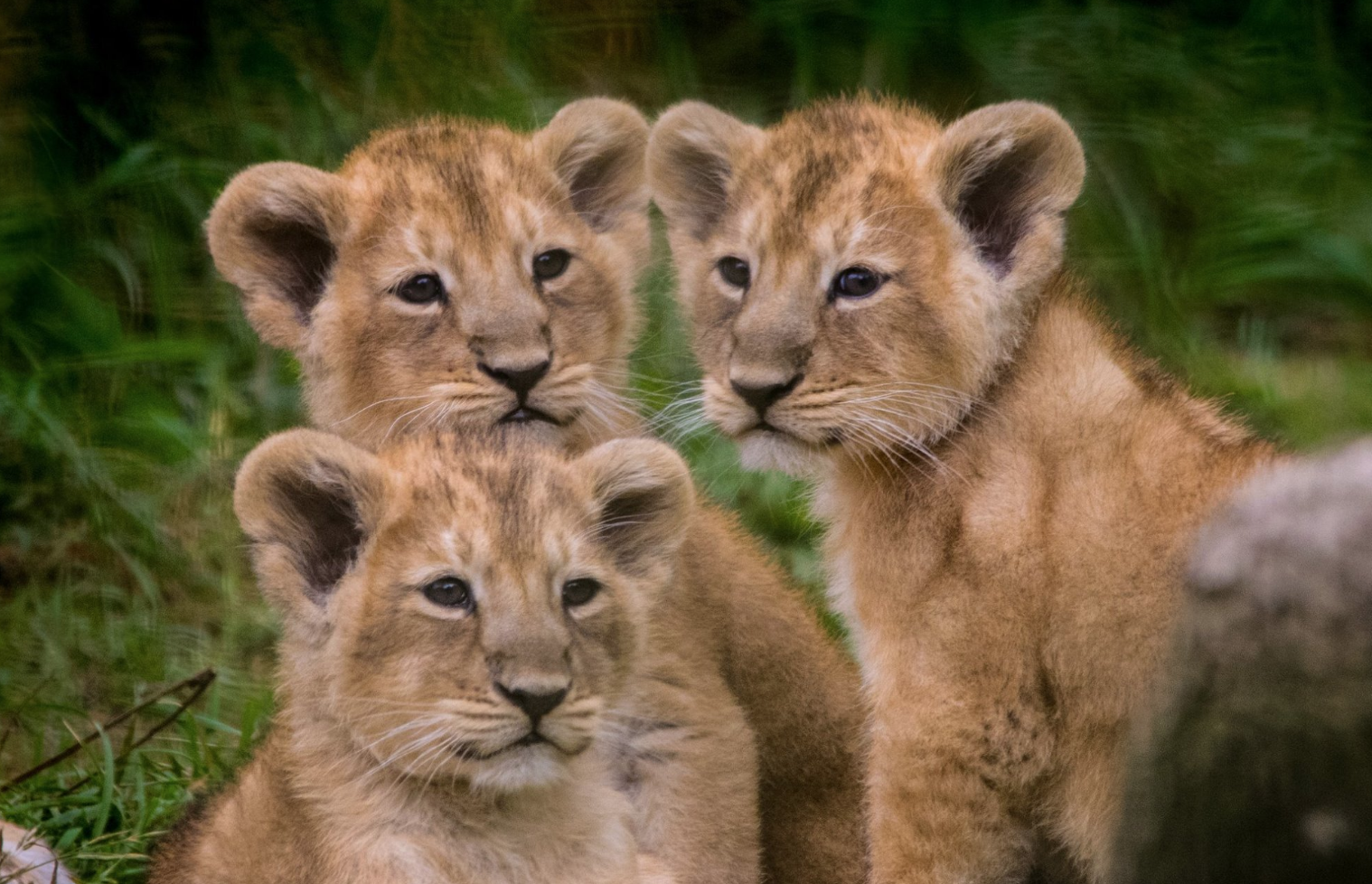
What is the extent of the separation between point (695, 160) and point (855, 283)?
0.69 meters

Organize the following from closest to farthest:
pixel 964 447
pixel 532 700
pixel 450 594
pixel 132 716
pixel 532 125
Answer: pixel 532 700 → pixel 450 594 → pixel 964 447 → pixel 132 716 → pixel 532 125

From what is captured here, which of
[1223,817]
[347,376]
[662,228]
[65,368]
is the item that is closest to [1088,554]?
[1223,817]

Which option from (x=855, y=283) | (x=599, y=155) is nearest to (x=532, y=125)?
(x=599, y=155)

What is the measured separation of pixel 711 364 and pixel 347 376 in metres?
0.89

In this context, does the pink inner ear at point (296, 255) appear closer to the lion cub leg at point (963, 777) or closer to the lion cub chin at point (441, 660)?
the lion cub chin at point (441, 660)

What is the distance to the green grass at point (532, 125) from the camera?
6.32 m

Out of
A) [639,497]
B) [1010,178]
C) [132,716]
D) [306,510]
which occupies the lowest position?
[132,716]

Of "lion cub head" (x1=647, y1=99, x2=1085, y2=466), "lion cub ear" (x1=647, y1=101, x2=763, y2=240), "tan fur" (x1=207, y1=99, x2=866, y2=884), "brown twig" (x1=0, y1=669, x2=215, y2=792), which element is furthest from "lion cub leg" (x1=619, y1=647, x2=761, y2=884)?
"brown twig" (x1=0, y1=669, x2=215, y2=792)

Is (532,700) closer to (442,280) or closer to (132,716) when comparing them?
(442,280)

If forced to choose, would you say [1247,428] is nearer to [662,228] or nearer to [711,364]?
[711,364]

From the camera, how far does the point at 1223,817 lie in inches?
98.1

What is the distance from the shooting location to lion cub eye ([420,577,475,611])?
360cm

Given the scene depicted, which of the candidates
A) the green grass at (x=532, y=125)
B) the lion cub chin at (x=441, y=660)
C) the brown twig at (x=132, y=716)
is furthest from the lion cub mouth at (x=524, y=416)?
the green grass at (x=532, y=125)

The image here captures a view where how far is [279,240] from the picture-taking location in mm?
4562
